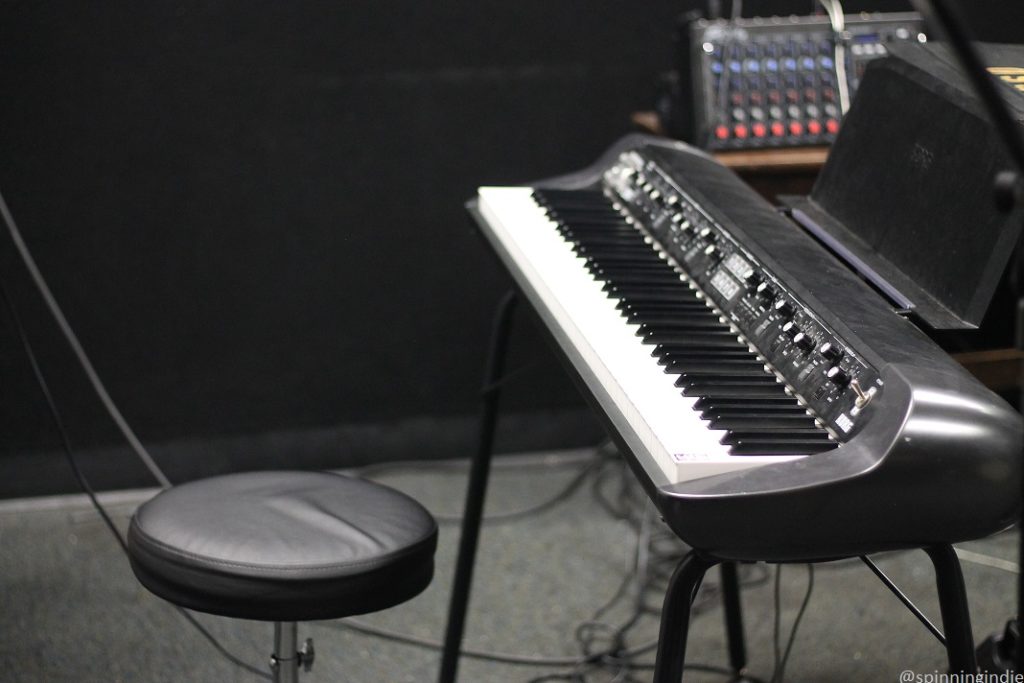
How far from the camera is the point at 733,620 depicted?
2172 millimetres

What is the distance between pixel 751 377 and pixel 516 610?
50.4 inches

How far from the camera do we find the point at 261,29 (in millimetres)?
2666

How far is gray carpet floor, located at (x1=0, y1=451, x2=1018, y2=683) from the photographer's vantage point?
2.21m

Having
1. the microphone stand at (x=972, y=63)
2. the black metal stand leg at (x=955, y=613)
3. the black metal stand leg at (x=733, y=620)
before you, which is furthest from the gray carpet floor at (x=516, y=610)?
the microphone stand at (x=972, y=63)

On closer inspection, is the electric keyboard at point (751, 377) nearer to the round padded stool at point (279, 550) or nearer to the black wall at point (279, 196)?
the round padded stool at point (279, 550)

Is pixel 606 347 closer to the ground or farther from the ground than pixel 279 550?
farther from the ground

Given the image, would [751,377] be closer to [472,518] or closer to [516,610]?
[472,518]

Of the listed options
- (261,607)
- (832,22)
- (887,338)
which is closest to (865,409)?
(887,338)

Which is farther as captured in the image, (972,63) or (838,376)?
(838,376)

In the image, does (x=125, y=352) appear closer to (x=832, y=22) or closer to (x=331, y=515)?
(x=331, y=515)

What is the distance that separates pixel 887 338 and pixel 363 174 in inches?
70.3

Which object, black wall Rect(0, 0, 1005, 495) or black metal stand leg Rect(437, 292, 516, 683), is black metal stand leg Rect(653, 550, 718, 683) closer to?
black metal stand leg Rect(437, 292, 516, 683)

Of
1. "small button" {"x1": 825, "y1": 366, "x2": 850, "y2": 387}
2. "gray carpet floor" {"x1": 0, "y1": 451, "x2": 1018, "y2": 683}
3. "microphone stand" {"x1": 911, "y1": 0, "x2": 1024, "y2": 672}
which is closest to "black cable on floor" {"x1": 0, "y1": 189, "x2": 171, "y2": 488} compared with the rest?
"gray carpet floor" {"x1": 0, "y1": 451, "x2": 1018, "y2": 683}

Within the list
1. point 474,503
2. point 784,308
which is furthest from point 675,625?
point 474,503
